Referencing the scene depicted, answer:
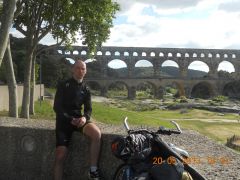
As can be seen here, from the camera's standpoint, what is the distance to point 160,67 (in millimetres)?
109188

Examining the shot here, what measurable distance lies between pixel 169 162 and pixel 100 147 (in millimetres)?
1580

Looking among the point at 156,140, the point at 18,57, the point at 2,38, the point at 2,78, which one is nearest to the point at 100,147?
the point at 156,140

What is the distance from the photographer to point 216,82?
102688 millimetres

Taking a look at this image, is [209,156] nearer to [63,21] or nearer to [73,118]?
[73,118]

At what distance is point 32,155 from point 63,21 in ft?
51.0

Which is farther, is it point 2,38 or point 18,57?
point 18,57

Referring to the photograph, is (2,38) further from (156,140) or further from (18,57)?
(18,57)

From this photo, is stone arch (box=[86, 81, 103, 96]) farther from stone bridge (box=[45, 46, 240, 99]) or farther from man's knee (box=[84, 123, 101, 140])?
man's knee (box=[84, 123, 101, 140])

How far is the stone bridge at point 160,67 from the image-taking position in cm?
9812

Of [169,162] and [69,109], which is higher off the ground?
[69,109]

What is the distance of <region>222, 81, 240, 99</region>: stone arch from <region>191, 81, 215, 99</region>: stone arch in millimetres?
3186

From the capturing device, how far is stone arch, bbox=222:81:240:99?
101m

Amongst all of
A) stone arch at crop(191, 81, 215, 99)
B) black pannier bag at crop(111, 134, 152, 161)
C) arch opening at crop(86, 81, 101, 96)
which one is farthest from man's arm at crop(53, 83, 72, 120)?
stone arch at crop(191, 81, 215, 99)

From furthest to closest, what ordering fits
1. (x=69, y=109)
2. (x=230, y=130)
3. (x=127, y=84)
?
(x=127, y=84) → (x=230, y=130) → (x=69, y=109)
